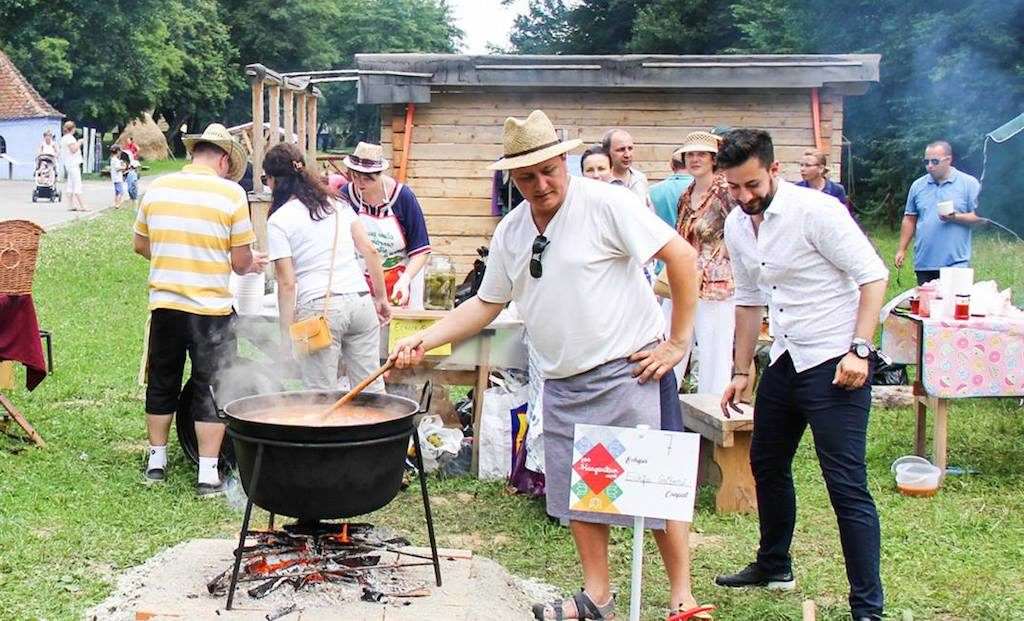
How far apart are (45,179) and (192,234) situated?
2402cm

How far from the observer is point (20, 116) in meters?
38.9

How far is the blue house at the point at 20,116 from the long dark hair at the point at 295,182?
3651cm

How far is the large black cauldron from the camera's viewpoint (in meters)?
3.85

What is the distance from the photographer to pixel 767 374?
444 cm

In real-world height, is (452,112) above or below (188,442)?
above

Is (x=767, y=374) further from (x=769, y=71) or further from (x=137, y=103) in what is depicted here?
(x=137, y=103)

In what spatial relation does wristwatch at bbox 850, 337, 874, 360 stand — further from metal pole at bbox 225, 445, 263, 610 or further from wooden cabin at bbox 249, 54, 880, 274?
wooden cabin at bbox 249, 54, 880, 274

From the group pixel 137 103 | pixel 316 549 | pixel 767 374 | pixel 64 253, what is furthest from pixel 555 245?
pixel 137 103

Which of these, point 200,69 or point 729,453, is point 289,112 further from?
point 200,69

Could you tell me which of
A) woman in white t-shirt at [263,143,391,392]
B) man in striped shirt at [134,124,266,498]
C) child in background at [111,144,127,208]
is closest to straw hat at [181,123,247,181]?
man in striped shirt at [134,124,266,498]

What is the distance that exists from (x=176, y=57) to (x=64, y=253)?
36122mm

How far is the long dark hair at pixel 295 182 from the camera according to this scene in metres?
5.80

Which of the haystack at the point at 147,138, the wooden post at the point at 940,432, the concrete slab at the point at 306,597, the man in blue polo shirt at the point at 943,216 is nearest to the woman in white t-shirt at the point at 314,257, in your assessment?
the concrete slab at the point at 306,597

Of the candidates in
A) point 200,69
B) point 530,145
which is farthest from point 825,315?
point 200,69
